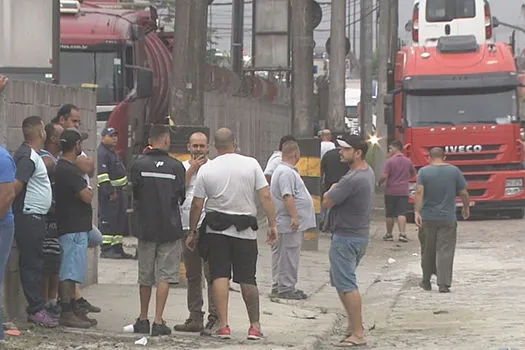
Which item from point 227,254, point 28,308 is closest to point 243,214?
point 227,254

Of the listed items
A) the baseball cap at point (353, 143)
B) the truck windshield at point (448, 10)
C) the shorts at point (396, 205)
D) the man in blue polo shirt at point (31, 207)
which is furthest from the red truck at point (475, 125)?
the man in blue polo shirt at point (31, 207)

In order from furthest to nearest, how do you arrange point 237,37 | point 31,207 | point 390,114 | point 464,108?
point 237,37 → point 390,114 → point 464,108 → point 31,207

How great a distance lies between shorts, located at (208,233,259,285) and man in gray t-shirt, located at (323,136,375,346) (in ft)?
2.83

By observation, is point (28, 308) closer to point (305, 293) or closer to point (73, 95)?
point (73, 95)

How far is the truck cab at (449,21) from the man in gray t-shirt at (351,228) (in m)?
22.6

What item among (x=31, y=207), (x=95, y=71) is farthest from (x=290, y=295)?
(x=95, y=71)

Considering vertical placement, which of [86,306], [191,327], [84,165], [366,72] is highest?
[366,72]

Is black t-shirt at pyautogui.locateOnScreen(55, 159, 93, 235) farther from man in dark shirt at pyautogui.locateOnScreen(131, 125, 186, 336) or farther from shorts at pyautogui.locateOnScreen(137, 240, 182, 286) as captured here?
shorts at pyautogui.locateOnScreen(137, 240, 182, 286)

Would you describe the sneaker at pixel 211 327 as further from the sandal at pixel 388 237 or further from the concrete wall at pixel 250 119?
the sandal at pixel 388 237

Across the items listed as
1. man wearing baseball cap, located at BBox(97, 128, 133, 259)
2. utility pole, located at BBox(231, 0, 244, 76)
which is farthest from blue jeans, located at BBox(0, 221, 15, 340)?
utility pole, located at BBox(231, 0, 244, 76)

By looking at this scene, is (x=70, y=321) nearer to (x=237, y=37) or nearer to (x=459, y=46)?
(x=459, y=46)

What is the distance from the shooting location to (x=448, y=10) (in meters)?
33.8

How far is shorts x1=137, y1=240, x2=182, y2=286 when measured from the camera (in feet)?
34.6

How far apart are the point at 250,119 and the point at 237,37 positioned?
4.76 meters
